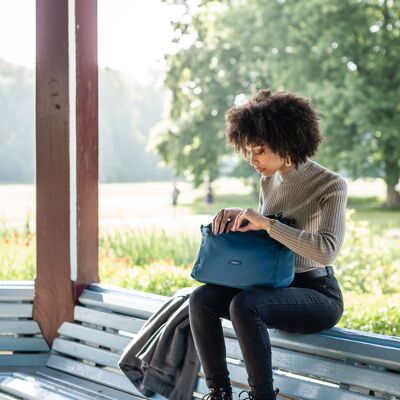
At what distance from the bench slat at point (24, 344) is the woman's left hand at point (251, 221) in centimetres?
154

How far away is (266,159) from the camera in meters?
2.66

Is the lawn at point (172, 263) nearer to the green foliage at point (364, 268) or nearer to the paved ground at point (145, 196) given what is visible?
the green foliage at point (364, 268)

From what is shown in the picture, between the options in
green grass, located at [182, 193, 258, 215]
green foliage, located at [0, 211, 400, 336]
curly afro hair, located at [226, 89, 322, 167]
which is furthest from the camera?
green grass, located at [182, 193, 258, 215]

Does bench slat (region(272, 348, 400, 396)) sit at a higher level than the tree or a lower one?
lower

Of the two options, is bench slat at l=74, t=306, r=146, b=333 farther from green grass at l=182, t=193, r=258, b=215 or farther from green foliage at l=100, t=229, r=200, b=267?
green grass at l=182, t=193, r=258, b=215

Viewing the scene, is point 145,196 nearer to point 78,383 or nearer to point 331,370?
point 78,383

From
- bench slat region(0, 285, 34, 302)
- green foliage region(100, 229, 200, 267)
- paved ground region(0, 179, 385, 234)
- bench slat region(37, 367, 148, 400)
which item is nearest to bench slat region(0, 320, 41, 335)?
bench slat region(0, 285, 34, 302)

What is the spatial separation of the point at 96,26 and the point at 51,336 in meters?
1.55

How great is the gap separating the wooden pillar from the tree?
1514cm

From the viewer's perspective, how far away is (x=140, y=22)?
9969 mm

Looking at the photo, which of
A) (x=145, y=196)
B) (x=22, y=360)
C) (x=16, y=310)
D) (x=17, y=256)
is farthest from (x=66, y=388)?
(x=145, y=196)

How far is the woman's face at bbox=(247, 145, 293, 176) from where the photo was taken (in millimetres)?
2629

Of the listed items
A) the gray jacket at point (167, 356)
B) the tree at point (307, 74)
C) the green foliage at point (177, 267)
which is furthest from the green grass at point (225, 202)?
the gray jacket at point (167, 356)

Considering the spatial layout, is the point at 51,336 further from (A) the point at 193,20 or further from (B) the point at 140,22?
(B) the point at 140,22
